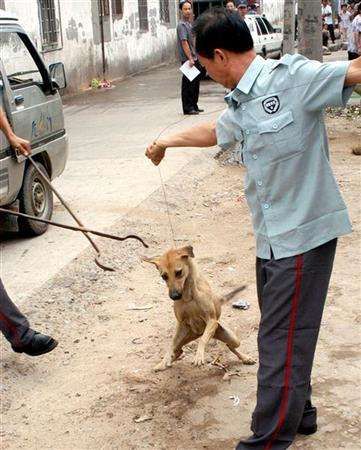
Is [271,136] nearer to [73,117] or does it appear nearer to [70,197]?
[70,197]

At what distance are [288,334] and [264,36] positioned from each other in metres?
19.3

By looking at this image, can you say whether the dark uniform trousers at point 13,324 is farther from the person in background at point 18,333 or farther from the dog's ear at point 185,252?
the dog's ear at point 185,252

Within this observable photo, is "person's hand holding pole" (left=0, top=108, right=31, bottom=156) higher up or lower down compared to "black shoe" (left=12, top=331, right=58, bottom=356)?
higher up

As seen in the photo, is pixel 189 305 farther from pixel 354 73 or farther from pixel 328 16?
pixel 328 16

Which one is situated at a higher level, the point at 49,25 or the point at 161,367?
the point at 49,25

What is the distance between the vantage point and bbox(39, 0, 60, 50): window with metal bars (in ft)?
53.3

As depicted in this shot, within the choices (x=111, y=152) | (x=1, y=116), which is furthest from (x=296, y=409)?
(x=111, y=152)

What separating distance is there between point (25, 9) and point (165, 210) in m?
9.41

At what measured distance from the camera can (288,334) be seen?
279 centimetres

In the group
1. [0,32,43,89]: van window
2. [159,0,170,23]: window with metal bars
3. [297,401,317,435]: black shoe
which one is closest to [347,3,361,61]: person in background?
[0,32,43,89]: van window

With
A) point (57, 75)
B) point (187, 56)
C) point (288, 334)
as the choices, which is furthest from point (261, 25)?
point (288, 334)

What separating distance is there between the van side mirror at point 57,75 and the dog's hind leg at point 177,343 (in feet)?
11.7

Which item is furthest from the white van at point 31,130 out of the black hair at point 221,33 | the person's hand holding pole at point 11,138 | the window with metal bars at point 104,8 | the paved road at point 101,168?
the window with metal bars at point 104,8

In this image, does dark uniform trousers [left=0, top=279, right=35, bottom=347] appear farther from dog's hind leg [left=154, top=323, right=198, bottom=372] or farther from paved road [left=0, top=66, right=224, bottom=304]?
paved road [left=0, top=66, right=224, bottom=304]
